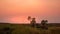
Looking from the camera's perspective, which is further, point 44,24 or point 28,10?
point 28,10

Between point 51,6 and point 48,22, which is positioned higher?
point 51,6

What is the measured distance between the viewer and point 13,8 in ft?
14.7

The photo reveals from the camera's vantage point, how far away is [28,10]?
455 centimetres

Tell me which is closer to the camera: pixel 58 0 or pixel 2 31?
pixel 2 31

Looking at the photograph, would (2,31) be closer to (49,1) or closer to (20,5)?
(20,5)

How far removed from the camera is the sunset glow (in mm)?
4375

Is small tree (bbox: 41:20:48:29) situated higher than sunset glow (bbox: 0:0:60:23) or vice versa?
sunset glow (bbox: 0:0:60:23)

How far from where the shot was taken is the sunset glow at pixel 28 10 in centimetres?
438

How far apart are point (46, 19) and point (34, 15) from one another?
33 cm

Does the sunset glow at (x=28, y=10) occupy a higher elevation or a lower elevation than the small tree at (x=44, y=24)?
higher

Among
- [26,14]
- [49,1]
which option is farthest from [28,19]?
[49,1]

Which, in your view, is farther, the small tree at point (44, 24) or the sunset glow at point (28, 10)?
the sunset glow at point (28, 10)

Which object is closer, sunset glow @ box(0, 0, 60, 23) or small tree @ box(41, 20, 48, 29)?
small tree @ box(41, 20, 48, 29)

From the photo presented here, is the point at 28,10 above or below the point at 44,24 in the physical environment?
above
